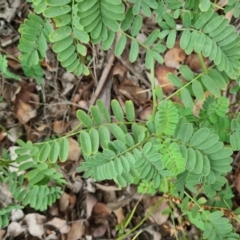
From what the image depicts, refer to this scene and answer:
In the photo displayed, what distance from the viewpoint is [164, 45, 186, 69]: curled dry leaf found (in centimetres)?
216

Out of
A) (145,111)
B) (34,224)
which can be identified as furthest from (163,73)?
(34,224)

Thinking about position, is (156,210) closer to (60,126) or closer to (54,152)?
(60,126)

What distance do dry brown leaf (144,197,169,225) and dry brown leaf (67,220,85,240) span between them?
1.00 ft

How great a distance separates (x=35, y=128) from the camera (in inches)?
86.7

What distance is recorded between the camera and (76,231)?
6.83 feet

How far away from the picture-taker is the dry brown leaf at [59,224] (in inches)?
81.9

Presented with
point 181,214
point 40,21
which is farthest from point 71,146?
point 40,21

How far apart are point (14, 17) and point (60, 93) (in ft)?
1.41

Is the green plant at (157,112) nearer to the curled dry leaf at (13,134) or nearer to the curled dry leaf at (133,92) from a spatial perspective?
the curled dry leaf at (133,92)

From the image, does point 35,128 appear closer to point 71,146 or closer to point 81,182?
point 71,146

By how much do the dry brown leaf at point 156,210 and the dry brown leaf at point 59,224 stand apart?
38 cm

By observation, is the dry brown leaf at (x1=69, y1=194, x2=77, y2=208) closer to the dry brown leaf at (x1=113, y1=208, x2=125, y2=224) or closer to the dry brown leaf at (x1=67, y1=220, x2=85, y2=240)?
the dry brown leaf at (x1=67, y1=220, x2=85, y2=240)

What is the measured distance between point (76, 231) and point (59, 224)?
84 mm

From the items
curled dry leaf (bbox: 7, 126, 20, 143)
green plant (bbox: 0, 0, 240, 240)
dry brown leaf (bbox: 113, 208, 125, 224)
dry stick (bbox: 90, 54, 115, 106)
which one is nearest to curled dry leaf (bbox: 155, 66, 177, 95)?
dry stick (bbox: 90, 54, 115, 106)
